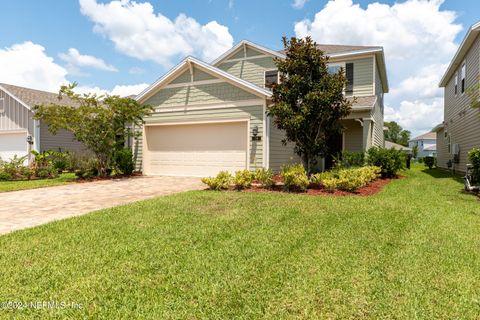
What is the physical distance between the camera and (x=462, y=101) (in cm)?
1462

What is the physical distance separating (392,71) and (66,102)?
20869mm

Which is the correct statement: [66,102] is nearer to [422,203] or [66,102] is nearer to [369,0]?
[369,0]

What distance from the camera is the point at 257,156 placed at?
11.3m

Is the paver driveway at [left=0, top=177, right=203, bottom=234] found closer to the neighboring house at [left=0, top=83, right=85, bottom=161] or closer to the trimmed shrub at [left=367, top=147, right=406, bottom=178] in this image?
the trimmed shrub at [left=367, top=147, right=406, bottom=178]

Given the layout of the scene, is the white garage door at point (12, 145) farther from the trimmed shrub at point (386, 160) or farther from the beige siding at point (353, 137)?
the trimmed shrub at point (386, 160)

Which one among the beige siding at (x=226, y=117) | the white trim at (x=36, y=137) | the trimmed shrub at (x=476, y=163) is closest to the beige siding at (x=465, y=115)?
the trimmed shrub at (x=476, y=163)

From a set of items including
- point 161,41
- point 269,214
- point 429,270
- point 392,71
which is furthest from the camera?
point 392,71

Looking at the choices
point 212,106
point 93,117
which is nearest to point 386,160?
point 212,106

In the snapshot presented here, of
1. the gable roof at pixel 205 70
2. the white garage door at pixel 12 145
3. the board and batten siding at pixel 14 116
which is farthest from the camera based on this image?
the white garage door at pixel 12 145

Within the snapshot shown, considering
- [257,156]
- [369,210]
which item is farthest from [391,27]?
[369,210]

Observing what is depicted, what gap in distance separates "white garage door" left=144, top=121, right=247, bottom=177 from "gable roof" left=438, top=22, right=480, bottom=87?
31.7ft

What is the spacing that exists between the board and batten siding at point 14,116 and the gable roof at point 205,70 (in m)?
8.05

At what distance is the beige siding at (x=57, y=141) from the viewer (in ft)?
54.3

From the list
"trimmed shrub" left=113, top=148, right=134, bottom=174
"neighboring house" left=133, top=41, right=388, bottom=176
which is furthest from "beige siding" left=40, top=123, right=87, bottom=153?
"neighboring house" left=133, top=41, right=388, bottom=176
